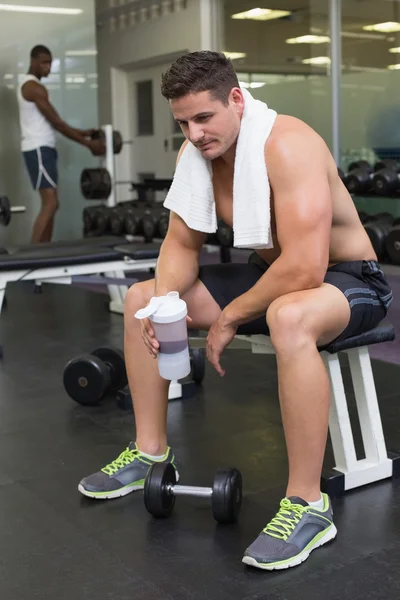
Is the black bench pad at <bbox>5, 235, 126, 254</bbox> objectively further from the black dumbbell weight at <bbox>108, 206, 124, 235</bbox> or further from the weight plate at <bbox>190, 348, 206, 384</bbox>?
the black dumbbell weight at <bbox>108, 206, 124, 235</bbox>

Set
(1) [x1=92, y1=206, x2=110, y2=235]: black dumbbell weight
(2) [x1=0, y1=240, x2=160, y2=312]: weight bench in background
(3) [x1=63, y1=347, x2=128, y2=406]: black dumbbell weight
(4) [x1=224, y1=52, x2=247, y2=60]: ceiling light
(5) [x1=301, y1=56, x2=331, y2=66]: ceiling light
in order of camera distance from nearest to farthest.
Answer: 1. (3) [x1=63, y1=347, x2=128, y2=406]: black dumbbell weight
2. (2) [x1=0, y1=240, x2=160, y2=312]: weight bench in background
3. (1) [x1=92, y1=206, x2=110, y2=235]: black dumbbell weight
4. (5) [x1=301, y1=56, x2=331, y2=66]: ceiling light
5. (4) [x1=224, y1=52, x2=247, y2=60]: ceiling light

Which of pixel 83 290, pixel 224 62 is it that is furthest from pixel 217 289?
pixel 83 290

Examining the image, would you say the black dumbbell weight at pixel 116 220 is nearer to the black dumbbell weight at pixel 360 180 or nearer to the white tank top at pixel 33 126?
the white tank top at pixel 33 126

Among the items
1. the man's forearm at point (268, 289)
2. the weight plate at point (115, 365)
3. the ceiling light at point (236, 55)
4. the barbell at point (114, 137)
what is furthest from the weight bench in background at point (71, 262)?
the ceiling light at point (236, 55)

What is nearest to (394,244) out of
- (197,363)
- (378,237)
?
(378,237)

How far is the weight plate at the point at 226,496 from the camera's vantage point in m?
1.52

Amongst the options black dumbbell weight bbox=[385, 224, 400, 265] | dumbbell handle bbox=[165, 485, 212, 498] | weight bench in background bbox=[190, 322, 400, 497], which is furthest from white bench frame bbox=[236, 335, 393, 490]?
black dumbbell weight bbox=[385, 224, 400, 265]

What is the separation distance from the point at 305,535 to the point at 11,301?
3.23 metres

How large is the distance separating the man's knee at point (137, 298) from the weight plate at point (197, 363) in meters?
0.81

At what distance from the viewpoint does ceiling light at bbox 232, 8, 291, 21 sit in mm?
5939

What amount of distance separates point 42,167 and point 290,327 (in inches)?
165

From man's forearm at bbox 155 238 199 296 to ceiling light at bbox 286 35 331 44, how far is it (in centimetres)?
417

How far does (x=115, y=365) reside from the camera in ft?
8.07

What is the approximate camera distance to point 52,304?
4.26 meters
